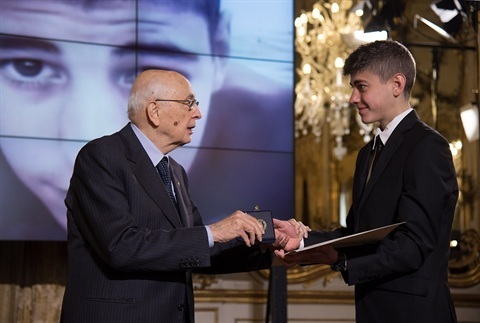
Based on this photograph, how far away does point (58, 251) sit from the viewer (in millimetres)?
5207

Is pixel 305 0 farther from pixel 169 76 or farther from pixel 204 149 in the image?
pixel 169 76

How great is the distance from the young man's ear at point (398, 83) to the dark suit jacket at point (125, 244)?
81cm

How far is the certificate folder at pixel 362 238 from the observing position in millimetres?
2510

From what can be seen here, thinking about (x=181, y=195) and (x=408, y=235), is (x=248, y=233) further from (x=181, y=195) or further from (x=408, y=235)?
(x=408, y=235)

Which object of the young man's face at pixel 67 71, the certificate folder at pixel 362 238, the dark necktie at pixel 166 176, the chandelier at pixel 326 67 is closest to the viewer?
the certificate folder at pixel 362 238

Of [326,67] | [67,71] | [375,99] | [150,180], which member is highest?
[326,67]

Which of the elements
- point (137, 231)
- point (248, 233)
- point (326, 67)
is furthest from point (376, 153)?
point (326, 67)

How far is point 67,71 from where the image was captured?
4875 mm

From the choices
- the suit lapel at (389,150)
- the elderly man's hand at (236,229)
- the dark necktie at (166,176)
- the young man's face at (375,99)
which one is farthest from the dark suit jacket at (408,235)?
the dark necktie at (166,176)

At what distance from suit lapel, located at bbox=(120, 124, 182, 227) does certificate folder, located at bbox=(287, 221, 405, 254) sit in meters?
0.54

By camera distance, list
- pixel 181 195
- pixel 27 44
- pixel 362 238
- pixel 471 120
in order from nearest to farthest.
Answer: pixel 362 238
pixel 181 195
pixel 27 44
pixel 471 120

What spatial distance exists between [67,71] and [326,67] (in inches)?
141

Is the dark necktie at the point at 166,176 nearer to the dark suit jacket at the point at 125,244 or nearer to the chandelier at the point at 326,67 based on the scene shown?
the dark suit jacket at the point at 125,244

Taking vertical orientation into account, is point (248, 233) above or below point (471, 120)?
below
